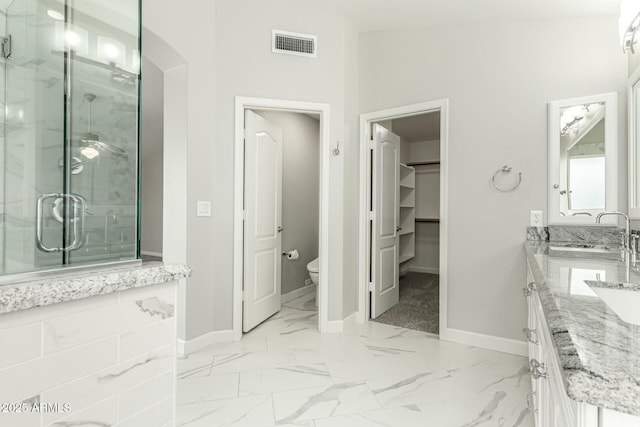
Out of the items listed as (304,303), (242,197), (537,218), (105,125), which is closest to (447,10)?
(537,218)

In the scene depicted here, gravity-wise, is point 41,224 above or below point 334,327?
above

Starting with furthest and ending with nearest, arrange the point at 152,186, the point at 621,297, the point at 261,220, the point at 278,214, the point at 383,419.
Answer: the point at 152,186 → the point at 278,214 → the point at 261,220 → the point at 383,419 → the point at 621,297

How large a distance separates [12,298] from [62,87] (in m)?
0.64

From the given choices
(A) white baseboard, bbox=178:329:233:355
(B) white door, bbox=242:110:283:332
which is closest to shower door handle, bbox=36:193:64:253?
(A) white baseboard, bbox=178:329:233:355

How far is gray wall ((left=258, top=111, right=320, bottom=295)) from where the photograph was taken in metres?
3.86

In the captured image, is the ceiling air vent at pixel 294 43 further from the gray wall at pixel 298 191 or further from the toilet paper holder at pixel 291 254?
the toilet paper holder at pixel 291 254

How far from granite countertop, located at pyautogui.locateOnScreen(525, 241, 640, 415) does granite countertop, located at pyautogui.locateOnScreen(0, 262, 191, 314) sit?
101cm

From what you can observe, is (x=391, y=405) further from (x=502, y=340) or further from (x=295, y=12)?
(x=295, y=12)

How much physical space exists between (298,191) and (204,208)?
1.72m

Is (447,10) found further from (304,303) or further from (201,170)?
(304,303)

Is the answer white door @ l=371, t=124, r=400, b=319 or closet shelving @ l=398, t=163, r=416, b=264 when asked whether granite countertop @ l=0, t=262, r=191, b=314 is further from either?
closet shelving @ l=398, t=163, r=416, b=264

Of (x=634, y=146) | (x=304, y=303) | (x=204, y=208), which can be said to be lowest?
(x=304, y=303)

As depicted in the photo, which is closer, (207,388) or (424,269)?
(207,388)

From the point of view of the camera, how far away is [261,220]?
3.04 m
